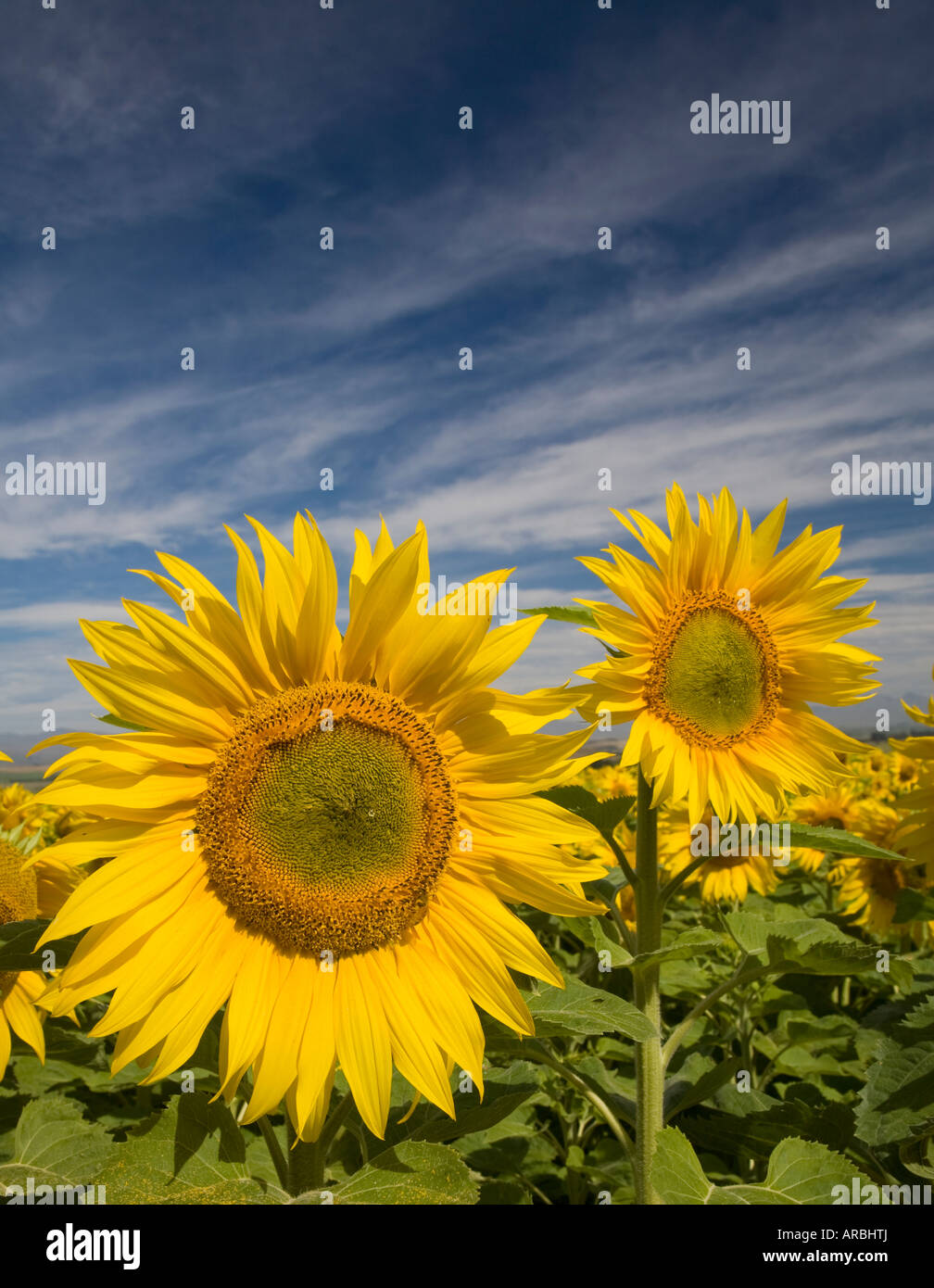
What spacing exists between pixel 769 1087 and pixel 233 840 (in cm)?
550

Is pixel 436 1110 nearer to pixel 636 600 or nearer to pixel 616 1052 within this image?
pixel 616 1052

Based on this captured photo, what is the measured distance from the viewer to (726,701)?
3938 millimetres

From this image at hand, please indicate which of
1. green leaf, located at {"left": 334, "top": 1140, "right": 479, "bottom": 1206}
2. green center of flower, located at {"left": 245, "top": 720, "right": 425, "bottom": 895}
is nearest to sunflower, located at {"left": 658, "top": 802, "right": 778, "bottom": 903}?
green center of flower, located at {"left": 245, "top": 720, "right": 425, "bottom": 895}

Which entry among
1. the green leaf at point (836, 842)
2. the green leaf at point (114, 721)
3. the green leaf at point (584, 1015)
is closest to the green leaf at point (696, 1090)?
the green leaf at point (836, 842)

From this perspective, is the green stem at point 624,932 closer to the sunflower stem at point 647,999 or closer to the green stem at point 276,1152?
the sunflower stem at point 647,999

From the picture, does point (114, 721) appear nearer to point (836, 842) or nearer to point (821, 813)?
point (836, 842)

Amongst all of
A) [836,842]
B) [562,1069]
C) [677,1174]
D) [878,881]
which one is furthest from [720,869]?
[677,1174]

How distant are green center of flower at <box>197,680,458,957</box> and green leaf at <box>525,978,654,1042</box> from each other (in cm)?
46

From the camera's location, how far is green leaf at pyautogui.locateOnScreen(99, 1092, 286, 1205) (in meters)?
2.10

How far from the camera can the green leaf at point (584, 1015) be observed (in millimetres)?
2316

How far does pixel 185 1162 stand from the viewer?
2.19m

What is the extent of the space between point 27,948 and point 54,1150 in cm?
125
